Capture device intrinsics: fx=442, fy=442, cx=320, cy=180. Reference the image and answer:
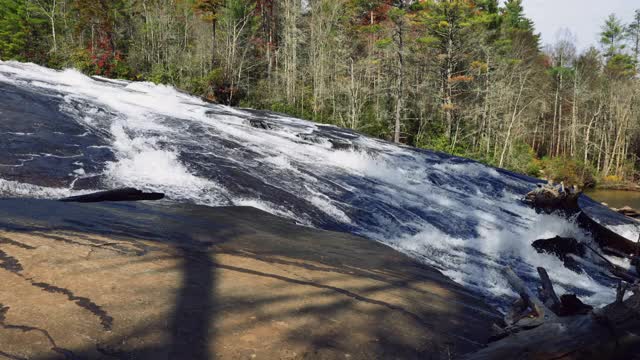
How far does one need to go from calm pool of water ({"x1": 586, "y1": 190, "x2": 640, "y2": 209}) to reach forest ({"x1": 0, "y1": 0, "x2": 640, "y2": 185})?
2.00m

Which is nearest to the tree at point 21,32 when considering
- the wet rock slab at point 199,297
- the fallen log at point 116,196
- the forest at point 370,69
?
the forest at point 370,69

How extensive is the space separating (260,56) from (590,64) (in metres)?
28.0

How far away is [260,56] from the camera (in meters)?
34.3

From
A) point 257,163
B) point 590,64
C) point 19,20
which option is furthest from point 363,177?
point 590,64

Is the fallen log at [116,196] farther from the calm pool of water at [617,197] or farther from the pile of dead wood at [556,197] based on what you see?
the calm pool of water at [617,197]

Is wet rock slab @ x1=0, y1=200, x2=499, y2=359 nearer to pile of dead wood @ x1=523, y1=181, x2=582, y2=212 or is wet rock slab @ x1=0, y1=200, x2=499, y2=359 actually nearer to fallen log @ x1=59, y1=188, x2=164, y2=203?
fallen log @ x1=59, y1=188, x2=164, y2=203

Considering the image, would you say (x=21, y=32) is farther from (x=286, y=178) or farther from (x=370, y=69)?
(x=286, y=178)

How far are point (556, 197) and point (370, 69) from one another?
2130cm

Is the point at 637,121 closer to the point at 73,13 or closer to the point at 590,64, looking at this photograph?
the point at 590,64

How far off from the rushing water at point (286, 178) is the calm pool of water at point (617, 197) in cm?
1200

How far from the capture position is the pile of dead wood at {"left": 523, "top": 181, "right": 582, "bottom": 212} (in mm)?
7219

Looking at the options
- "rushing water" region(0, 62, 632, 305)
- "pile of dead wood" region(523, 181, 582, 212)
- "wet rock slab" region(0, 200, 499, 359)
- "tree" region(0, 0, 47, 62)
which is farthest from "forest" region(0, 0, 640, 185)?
"wet rock slab" region(0, 200, 499, 359)

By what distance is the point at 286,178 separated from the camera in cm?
789

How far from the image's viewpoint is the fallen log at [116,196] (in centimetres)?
527
